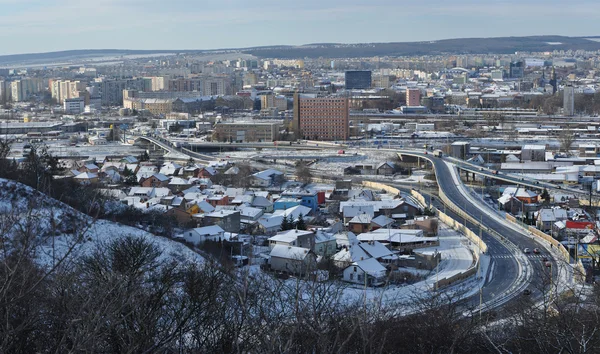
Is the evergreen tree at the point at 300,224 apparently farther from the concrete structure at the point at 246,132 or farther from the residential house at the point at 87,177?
the concrete structure at the point at 246,132

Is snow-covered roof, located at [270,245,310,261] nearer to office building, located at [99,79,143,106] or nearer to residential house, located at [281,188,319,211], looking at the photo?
residential house, located at [281,188,319,211]

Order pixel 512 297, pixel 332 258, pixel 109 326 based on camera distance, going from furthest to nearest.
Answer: pixel 332 258 < pixel 512 297 < pixel 109 326

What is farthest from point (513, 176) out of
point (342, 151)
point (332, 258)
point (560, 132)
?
point (560, 132)

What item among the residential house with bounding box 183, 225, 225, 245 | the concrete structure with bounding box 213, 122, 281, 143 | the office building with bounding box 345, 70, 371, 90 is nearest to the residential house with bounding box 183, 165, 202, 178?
the residential house with bounding box 183, 225, 225, 245

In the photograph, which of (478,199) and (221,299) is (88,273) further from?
(478,199)

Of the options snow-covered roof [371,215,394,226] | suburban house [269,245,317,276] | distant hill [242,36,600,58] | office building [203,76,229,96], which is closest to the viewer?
suburban house [269,245,317,276]

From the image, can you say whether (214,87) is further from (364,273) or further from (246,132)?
(364,273)

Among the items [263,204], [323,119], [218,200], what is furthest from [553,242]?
[323,119]
